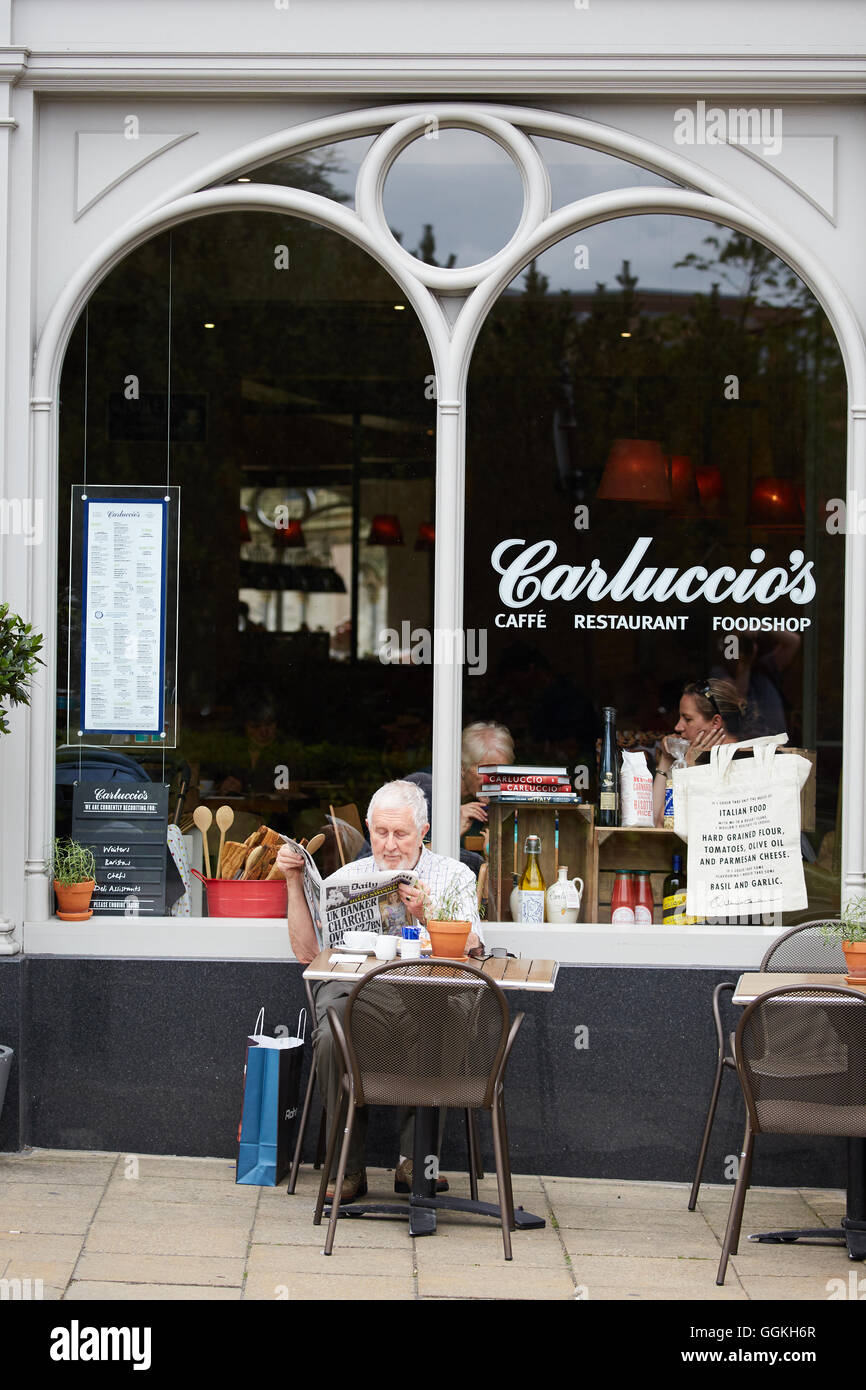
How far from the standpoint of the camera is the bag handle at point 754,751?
5613mm

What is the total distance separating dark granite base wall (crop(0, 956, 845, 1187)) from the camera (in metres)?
5.29

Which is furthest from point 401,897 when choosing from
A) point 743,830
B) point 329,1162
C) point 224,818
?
point 743,830

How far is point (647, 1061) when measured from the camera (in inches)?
208

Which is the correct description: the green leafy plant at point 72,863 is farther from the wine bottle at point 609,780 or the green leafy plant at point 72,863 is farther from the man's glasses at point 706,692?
the man's glasses at point 706,692

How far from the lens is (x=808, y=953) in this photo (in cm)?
538

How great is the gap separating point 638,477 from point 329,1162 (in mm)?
2875

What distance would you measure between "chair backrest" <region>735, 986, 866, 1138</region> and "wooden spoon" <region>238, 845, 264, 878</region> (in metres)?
2.24

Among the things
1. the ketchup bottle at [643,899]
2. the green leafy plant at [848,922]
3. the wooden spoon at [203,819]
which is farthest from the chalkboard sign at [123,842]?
the green leafy plant at [848,922]

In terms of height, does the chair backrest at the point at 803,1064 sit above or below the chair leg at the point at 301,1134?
above

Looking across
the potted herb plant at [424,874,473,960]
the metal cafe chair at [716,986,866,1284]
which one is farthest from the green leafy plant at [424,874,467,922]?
the metal cafe chair at [716,986,866,1284]

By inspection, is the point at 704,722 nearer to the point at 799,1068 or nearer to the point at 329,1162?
the point at 799,1068

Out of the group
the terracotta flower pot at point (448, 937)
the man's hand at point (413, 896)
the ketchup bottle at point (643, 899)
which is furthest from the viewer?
the ketchup bottle at point (643, 899)

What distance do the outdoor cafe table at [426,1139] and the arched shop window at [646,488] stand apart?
39.9 inches

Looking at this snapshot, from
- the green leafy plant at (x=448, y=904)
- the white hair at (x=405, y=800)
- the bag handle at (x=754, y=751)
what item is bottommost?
the green leafy plant at (x=448, y=904)
